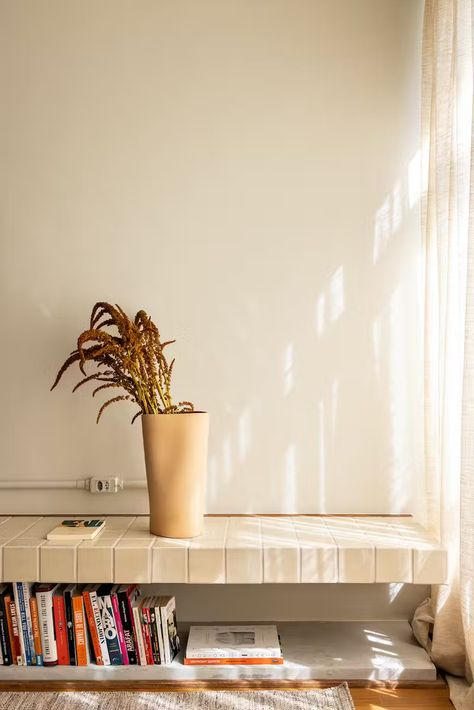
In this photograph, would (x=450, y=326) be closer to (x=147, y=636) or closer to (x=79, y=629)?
(x=147, y=636)

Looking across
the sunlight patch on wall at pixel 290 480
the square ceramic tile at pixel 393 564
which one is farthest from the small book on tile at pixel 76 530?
the square ceramic tile at pixel 393 564

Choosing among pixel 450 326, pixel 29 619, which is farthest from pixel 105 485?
pixel 450 326

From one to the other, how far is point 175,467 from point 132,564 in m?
0.33

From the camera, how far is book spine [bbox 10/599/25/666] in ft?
7.03

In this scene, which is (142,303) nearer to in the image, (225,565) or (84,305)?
(84,305)

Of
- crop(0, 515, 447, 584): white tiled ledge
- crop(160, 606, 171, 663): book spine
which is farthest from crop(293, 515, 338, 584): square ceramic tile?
crop(160, 606, 171, 663): book spine

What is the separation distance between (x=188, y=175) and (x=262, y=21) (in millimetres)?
653

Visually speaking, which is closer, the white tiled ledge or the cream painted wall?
the white tiled ledge

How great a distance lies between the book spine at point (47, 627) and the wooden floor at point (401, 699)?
38.6 inches

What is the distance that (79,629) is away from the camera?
2143mm

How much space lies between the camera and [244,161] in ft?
8.16

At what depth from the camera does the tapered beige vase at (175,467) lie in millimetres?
2137

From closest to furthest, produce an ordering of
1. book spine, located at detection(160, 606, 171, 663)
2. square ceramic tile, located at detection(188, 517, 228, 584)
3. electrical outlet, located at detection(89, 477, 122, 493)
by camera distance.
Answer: square ceramic tile, located at detection(188, 517, 228, 584) < book spine, located at detection(160, 606, 171, 663) < electrical outlet, located at detection(89, 477, 122, 493)

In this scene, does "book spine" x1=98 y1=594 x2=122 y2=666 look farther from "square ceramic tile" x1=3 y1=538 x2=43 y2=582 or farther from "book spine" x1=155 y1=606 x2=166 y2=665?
"square ceramic tile" x1=3 y1=538 x2=43 y2=582
